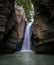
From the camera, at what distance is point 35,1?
24.3 m

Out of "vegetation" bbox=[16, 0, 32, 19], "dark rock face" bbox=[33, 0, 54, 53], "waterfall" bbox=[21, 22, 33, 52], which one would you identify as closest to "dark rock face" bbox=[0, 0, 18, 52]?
"dark rock face" bbox=[33, 0, 54, 53]

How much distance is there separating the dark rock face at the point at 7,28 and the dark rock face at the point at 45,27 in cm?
214

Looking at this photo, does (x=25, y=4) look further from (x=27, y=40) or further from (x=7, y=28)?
(x=7, y=28)

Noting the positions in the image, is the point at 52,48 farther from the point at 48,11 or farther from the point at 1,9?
the point at 1,9

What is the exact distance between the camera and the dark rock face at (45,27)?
67.2 feet

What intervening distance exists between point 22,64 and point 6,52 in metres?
8.89

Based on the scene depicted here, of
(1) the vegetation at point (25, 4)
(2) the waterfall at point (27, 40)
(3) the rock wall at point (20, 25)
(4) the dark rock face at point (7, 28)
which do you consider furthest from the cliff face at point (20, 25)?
(1) the vegetation at point (25, 4)

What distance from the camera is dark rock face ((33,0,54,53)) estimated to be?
67.2 ft

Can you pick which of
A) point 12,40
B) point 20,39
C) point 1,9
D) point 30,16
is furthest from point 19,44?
point 30,16

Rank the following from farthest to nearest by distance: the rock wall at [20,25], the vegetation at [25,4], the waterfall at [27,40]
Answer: the vegetation at [25,4] → the rock wall at [20,25] → the waterfall at [27,40]

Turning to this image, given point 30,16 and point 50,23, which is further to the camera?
point 30,16

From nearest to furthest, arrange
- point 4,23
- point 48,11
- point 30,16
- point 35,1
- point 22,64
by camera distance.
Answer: point 22,64
point 4,23
point 48,11
point 35,1
point 30,16

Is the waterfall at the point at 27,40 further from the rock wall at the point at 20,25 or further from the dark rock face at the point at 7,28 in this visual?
the dark rock face at the point at 7,28

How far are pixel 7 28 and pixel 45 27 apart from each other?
10.5ft
